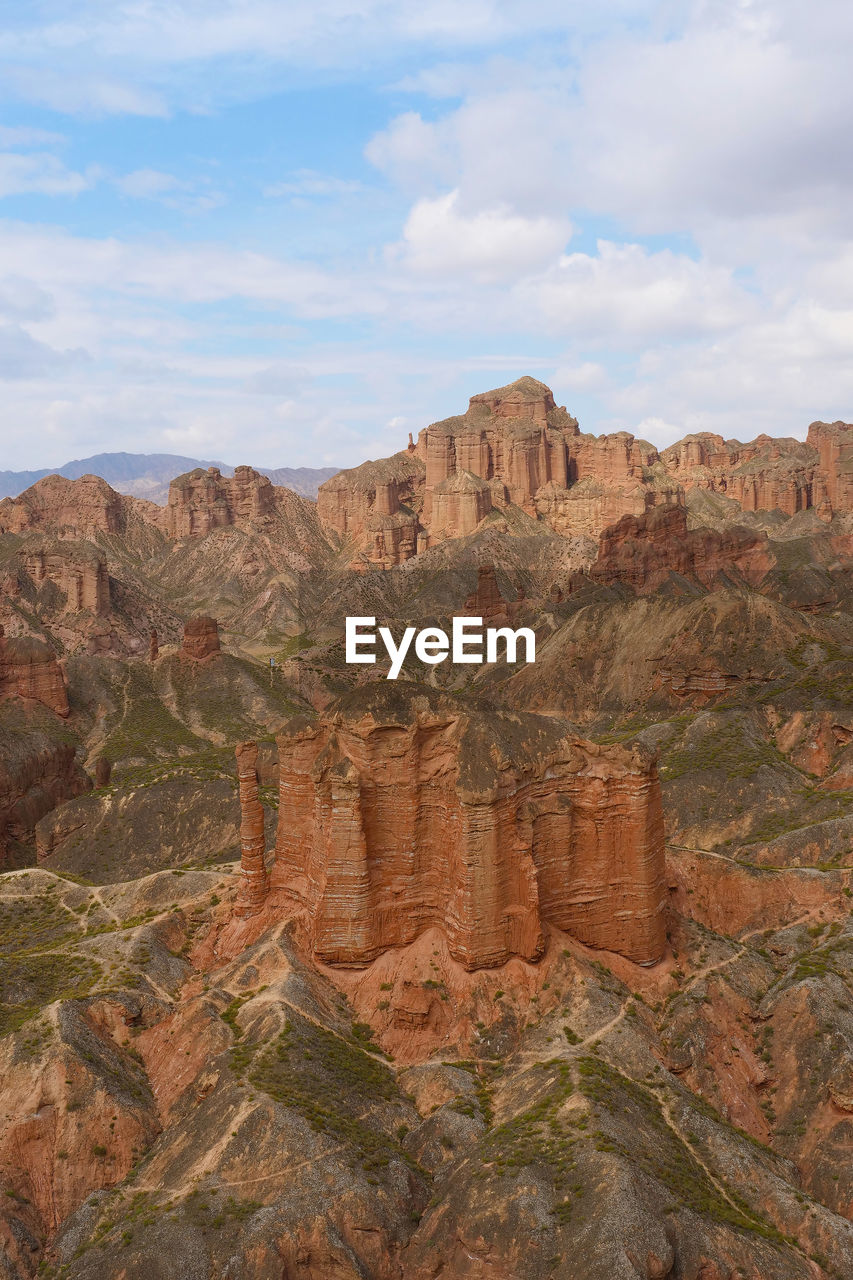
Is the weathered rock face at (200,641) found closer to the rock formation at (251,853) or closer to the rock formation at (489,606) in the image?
the rock formation at (489,606)

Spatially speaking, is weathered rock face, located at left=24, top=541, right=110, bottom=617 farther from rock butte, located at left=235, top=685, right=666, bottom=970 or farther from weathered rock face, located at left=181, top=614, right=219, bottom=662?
rock butte, located at left=235, top=685, right=666, bottom=970

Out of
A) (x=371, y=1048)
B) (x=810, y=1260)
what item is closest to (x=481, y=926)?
(x=371, y=1048)

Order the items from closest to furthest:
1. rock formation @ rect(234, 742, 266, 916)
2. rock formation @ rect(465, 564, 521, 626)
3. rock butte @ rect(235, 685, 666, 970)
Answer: rock butte @ rect(235, 685, 666, 970) → rock formation @ rect(234, 742, 266, 916) → rock formation @ rect(465, 564, 521, 626)

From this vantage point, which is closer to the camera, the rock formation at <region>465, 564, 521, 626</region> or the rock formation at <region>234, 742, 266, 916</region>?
the rock formation at <region>234, 742, 266, 916</region>

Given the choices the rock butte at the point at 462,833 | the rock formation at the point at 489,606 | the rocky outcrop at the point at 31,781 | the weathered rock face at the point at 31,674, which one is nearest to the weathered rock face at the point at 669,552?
the rock formation at the point at 489,606

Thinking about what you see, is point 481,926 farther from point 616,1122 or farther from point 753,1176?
point 753,1176

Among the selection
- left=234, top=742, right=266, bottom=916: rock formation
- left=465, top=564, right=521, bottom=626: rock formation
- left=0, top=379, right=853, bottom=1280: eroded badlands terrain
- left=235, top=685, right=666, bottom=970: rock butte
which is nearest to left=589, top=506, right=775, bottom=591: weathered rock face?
left=465, top=564, right=521, bottom=626: rock formation
